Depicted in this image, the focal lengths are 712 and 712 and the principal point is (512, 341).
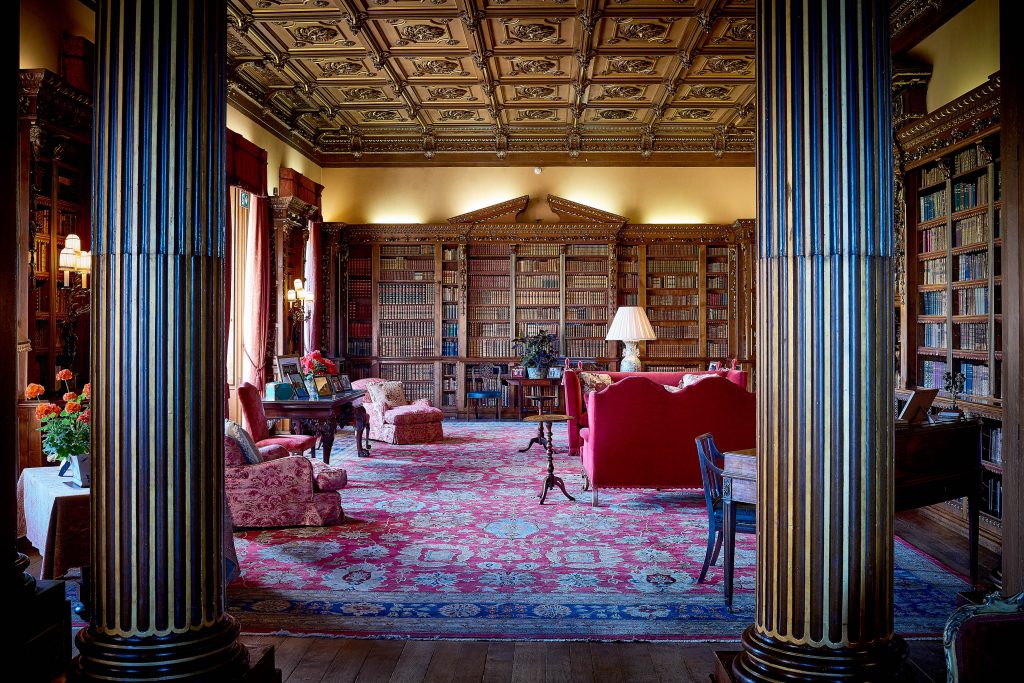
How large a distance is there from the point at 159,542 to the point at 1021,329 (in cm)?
297

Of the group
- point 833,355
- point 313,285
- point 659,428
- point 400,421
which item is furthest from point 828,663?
point 313,285

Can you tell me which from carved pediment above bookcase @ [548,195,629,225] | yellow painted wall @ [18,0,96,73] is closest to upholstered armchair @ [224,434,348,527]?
yellow painted wall @ [18,0,96,73]

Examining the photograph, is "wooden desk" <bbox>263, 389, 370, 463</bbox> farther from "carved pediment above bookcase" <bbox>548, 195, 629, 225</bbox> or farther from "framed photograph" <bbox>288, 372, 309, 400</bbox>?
"carved pediment above bookcase" <bbox>548, 195, 629, 225</bbox>

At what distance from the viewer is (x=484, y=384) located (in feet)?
37.7

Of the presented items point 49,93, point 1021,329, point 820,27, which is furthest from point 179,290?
point 49,93

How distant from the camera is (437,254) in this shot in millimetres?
11398

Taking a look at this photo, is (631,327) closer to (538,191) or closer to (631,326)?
(631,326)

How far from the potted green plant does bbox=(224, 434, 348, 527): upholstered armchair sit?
5.55 m

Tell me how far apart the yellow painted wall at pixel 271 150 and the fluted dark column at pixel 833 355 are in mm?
7596

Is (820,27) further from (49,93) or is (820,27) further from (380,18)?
(380,18)

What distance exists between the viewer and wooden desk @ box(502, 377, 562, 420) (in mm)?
10242

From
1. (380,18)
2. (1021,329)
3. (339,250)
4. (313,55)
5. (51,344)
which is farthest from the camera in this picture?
(339,250)

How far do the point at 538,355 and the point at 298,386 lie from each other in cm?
425

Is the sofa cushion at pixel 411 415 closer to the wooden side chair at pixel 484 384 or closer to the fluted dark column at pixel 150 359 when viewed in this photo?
the wooden side chair at pixel 484 384
